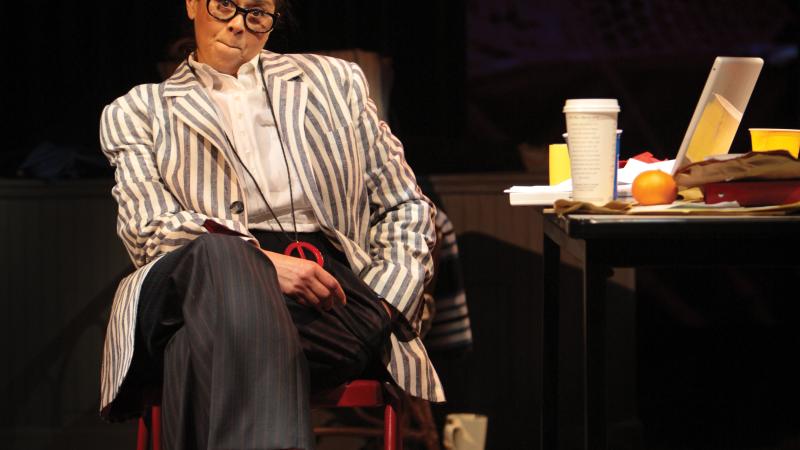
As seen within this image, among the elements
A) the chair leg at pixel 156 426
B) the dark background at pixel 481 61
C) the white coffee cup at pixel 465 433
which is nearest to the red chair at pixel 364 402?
the chair leg at pixel 156 426

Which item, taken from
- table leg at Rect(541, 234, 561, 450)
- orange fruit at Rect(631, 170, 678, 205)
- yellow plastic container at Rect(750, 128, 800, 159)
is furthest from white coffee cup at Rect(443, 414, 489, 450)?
orange fruit at Rect(631, 170, 678, 205)

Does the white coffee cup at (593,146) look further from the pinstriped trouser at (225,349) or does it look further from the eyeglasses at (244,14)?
the eyeglasses at (244,14)

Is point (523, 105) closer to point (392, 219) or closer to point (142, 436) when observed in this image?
point (392, 219)

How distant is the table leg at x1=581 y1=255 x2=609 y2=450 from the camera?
4.58 ft

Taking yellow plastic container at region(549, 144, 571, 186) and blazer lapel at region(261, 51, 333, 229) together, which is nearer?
yellow plastic container at region(549, 144, 571, 186)

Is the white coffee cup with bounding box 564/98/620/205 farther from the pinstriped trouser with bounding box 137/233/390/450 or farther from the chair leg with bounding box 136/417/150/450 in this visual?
the chair leg with bounding box 136/417/150/450

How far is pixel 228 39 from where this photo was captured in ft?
7.50

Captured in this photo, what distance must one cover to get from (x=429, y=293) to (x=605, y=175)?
3.29 ft

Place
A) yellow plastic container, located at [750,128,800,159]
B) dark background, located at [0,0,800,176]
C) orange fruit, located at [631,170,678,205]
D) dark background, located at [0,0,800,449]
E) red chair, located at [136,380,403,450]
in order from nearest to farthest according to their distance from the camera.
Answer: orange fruit, located at [631,170,678,205], yellow plastic container, located at [750,128,800,159], red chair, located at [136,380,403,450], dark background, located at [0,0,800,449], dark background, located at [0,0,800,176]

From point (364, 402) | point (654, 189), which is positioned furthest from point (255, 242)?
point (654, 189)

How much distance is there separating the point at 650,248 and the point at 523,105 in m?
4.38

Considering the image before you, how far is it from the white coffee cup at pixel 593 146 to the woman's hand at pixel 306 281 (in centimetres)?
50

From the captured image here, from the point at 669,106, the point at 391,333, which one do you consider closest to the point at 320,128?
the point at 391,333

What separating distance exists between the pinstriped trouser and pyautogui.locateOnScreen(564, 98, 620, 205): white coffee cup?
51 cm
